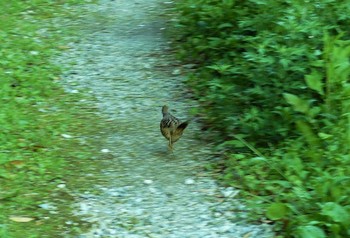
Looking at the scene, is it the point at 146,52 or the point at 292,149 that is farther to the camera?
the point at 146,52

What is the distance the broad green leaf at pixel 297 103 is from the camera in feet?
18.7

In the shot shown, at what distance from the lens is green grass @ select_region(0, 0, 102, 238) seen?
17.5 feet

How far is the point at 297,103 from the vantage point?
225 inches

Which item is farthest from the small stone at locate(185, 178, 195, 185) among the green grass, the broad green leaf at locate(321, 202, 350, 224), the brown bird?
Result: the broad green leaf at locate(321, 202, 350, 224)

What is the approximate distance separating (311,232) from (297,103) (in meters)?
1.30

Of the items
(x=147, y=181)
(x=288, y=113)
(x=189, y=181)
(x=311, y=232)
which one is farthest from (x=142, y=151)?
(x=311, y=232)

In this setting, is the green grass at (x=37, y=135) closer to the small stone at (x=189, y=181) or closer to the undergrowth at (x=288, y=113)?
the small stone at (x=189, y=181)

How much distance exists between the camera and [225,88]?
21.1ft

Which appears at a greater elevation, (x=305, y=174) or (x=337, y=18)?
(x=337, y=18)

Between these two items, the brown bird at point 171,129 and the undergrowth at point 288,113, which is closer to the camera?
the undergrowth at point 288,113

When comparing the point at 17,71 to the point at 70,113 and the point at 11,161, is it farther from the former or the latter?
the point at 11,161

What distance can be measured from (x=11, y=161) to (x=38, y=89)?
1.50 metres

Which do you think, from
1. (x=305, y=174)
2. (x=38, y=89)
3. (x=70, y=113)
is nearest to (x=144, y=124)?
(x=70, y=113)

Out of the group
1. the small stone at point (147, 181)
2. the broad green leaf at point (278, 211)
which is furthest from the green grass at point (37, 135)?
the broad green leaf at point (278, 211)
